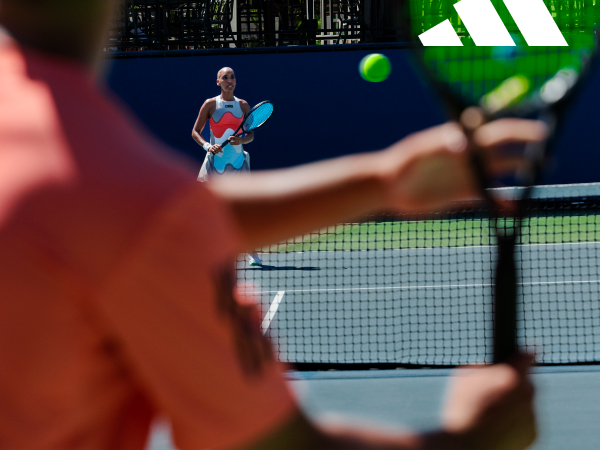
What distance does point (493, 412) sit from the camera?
0.71 m

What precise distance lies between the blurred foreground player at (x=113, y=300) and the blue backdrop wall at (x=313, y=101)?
10.1m

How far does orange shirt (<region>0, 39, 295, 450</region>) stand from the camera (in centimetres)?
60

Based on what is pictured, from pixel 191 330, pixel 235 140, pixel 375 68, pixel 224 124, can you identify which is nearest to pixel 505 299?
pixel 191 330

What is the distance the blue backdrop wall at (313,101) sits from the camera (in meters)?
10.7

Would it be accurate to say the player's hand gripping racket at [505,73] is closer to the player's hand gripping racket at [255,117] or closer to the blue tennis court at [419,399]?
the blue tennis court at [419,399]

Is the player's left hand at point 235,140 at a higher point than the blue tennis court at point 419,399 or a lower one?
higher

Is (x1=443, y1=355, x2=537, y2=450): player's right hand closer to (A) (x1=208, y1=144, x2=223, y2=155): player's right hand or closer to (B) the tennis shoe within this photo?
(A) (x1=208, y1=144, x2=223, y2=155): player's right hand

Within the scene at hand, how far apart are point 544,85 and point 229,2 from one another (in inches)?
451

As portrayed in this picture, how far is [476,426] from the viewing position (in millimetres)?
709

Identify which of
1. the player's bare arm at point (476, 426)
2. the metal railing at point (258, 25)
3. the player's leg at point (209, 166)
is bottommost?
the player's leg at point (209, 166)

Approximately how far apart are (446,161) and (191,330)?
0.37 m

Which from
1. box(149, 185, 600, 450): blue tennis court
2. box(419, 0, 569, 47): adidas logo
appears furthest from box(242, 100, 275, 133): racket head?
box(419, 0, 569, 47): adidas logo

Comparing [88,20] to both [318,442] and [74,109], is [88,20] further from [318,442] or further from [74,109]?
[318,442]

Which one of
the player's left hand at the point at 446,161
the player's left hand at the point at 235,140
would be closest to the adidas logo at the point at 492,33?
the player's left hand at the point at 446,161
